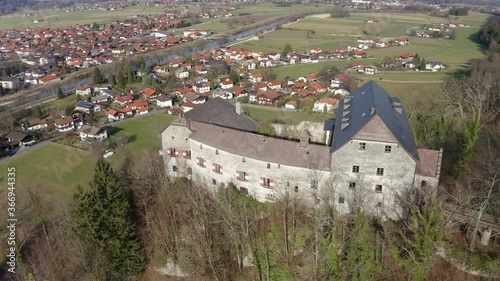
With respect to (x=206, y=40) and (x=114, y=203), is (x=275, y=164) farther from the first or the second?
(x=206, y=40)

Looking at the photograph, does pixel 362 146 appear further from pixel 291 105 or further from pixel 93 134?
pixel 93 134

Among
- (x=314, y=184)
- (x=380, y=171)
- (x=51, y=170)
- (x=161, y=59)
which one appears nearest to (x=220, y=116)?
(x=314, y=184)

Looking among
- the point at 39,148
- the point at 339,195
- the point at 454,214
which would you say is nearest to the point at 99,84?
the point at 39,148

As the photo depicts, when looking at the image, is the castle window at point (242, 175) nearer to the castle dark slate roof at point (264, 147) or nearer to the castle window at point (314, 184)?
the castle dark slate roof at point (264, 147)

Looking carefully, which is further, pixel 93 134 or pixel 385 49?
pixel 385 49

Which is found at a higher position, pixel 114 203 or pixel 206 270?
pixel 114 203

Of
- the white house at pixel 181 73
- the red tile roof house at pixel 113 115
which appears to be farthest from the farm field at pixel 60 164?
the white house at pixel 181 73
